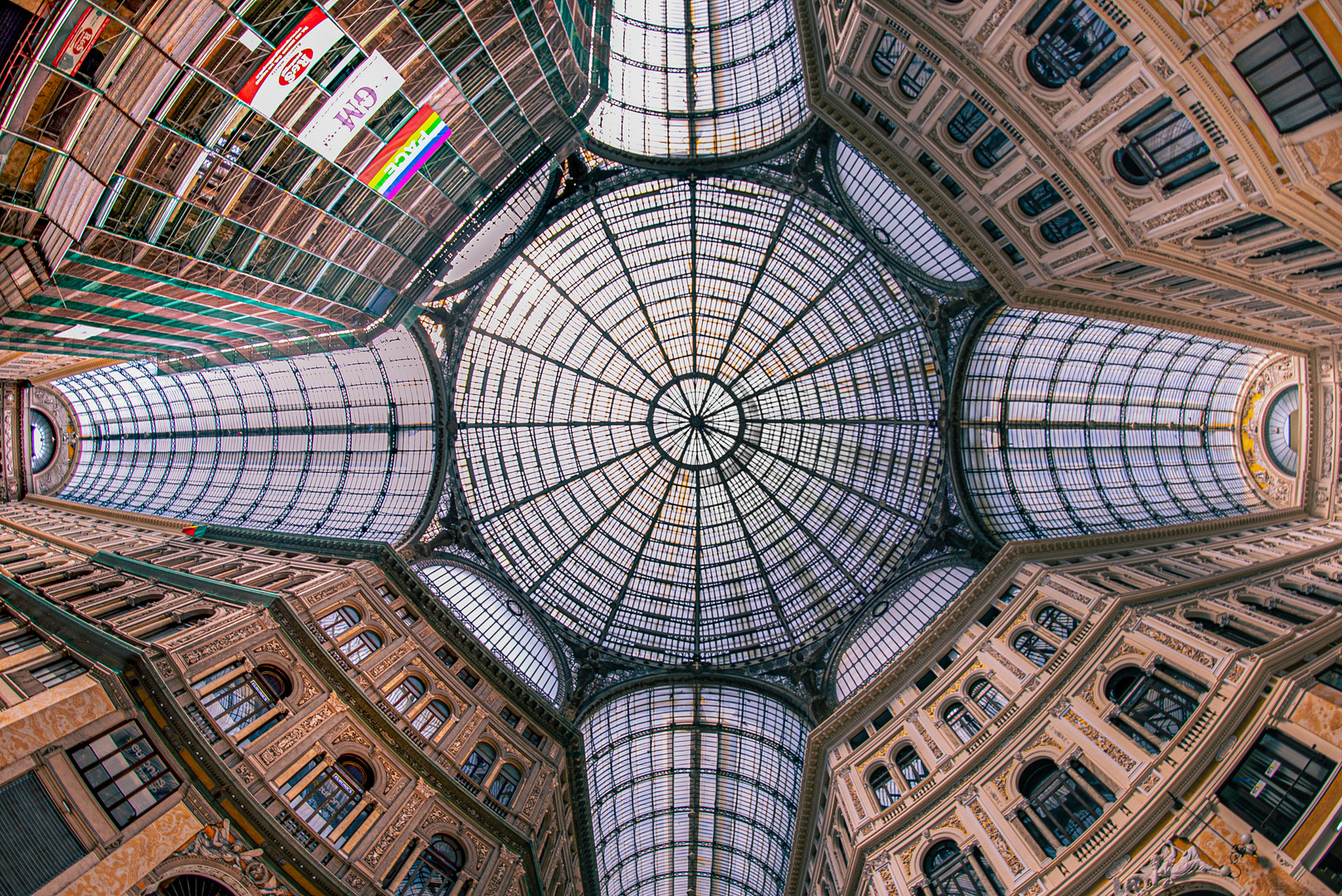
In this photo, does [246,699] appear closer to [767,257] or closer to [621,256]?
[621,256]

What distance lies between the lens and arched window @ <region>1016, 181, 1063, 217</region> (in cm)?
2698

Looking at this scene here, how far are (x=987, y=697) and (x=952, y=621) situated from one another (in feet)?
18.4

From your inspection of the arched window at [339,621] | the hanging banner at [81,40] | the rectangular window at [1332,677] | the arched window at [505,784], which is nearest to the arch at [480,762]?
the arched window at [505,784]

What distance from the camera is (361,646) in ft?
116

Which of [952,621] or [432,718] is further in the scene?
[952,621]

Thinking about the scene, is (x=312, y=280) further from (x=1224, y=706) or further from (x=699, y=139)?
(x=1224, y=706)

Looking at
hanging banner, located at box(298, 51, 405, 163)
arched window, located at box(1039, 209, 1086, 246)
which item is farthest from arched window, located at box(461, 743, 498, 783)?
arched window, located at box(1039, 209, 1086, 246)

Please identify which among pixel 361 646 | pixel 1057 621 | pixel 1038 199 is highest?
pixel 1038 199

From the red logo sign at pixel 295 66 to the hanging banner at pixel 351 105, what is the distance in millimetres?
1814

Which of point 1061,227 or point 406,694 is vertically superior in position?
point 1061,227

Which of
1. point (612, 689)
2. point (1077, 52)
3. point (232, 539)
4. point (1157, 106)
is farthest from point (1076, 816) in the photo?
point (232, 539)

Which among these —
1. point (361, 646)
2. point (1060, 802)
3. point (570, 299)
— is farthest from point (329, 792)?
point (570, 299)

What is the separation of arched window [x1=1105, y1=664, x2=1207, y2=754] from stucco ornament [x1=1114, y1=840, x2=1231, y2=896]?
366cm

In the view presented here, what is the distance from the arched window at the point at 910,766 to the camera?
109 ft
